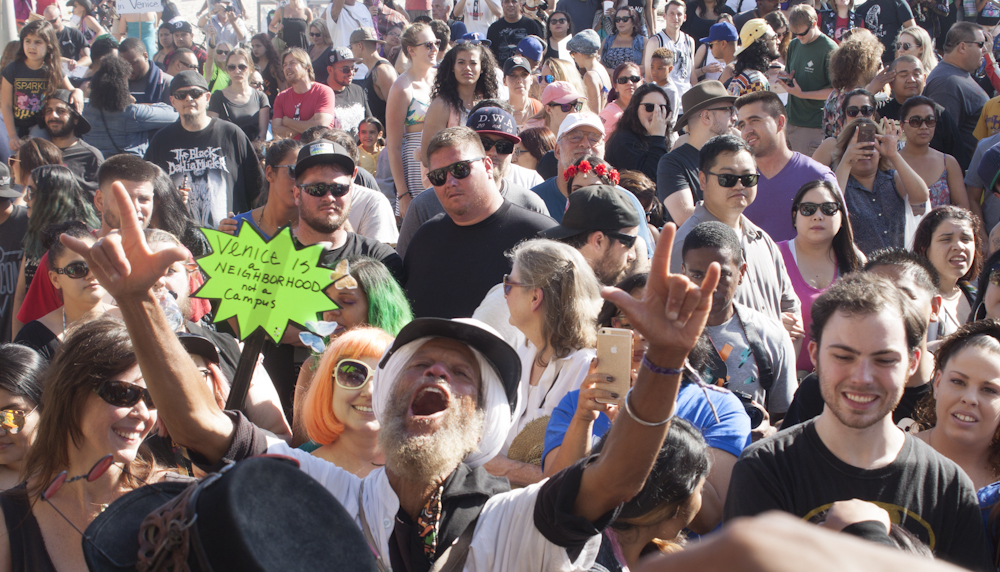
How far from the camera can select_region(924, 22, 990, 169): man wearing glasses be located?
7566 mm

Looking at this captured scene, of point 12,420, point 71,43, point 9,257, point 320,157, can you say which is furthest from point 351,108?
point 12,420

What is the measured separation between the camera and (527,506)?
2.29 m

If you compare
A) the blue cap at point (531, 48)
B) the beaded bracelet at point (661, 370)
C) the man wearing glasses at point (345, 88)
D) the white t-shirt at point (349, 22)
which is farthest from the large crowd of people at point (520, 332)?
the white t-shirt at point (349, 22)

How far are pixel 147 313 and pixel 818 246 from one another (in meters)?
3.95

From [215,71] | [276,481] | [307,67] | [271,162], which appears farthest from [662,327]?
[215,71]

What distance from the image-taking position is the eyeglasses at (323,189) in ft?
14.8

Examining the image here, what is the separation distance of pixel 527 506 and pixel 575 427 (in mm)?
591

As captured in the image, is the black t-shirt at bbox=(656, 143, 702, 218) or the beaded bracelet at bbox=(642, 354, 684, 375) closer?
the beaded bracelet at bbox=(642, 354, 684, 375)

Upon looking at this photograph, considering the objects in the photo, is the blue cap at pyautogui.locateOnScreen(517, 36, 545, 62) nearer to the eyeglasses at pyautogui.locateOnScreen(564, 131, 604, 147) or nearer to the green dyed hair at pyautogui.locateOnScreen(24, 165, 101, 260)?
the eyeglasses at pyautogui.locateOnScreen(564, 131, 604, 147)

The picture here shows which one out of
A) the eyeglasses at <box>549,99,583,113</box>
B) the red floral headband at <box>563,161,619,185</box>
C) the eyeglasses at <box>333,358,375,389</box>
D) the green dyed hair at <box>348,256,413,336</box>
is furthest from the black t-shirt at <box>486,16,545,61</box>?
the eyeglasses at <box>333,358,375,389</box>

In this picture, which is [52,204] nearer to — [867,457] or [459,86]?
[459,86]

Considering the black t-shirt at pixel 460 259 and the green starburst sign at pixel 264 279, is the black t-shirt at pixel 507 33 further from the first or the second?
the green starburst sign at pixel 264 279

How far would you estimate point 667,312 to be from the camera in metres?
1.97

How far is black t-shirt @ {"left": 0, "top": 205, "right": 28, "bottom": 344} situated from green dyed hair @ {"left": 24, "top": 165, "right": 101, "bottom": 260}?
0.30 feet
